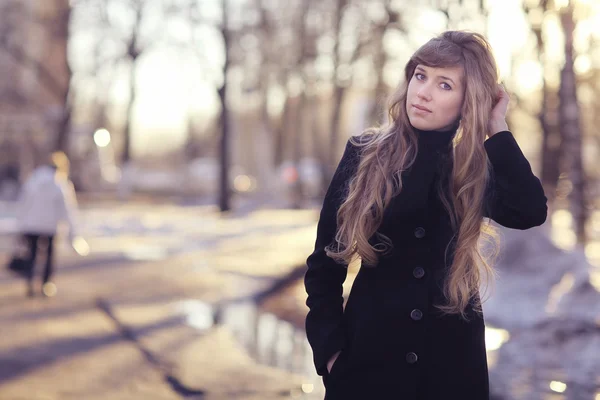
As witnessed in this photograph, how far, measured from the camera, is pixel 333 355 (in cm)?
291

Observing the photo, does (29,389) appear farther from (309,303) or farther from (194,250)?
(194,250)

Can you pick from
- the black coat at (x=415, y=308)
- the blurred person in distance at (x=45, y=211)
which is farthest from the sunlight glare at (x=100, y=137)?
the black coat at (x=415, y=308)

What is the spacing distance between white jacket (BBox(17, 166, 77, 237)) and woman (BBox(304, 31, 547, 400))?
343 inches

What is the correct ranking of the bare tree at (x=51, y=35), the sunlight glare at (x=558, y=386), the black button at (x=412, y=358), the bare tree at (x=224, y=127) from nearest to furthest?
the black button at (x=412, y=358)
the sunlight glare at (x=558, y=386)
the bare tree at (x=224, y=127)
the bare tree at (x=51, y=35)

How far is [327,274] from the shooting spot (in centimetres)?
302

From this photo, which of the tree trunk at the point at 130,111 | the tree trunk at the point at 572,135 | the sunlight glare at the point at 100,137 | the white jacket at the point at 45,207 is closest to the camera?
the white jacket at the point at 45,207

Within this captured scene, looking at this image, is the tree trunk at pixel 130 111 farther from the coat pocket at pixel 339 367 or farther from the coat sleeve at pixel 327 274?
the coat pocket at pixel 339 367

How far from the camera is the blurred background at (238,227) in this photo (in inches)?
295

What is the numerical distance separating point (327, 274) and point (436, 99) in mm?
692

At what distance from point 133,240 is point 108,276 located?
698cm

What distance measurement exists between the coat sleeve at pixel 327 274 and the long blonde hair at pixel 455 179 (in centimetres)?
A: 6

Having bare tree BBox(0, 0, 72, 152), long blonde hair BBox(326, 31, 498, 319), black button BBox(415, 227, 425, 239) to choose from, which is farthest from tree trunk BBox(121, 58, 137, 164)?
black button BBox(415, 227, 425, 239)

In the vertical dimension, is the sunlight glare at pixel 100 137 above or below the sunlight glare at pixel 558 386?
below

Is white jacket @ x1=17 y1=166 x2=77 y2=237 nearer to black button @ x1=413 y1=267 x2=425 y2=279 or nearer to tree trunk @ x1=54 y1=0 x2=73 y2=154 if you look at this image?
black button @ x1=413 y1=267 x2=425 y2=279
